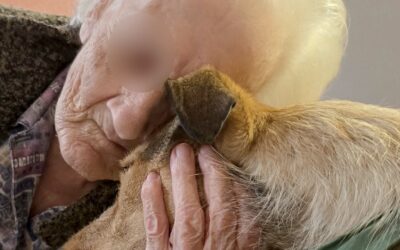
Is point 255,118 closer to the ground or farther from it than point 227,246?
farther from it

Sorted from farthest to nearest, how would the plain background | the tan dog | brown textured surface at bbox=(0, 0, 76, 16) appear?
brown textured surface at bbox=(0, 0, 76, 16) → the plain background → the tan dog

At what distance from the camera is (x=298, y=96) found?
1164 mm

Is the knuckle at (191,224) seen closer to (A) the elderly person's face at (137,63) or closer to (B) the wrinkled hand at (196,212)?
(B) the wrinkled hand at (196,212)

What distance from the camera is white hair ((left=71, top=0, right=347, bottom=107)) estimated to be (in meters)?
1.11

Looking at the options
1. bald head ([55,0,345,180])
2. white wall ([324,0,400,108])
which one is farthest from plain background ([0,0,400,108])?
bald head ([55,0,345,180])

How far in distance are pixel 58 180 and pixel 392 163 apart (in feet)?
2.14

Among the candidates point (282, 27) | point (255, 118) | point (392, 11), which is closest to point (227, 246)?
point (255, 118)

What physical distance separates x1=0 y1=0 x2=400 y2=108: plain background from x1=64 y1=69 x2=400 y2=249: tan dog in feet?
3.42

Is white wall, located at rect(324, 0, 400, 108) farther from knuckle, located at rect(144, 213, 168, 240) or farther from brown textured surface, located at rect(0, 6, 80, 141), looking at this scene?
knuckle, located at rect(144, 213, 168, 240)

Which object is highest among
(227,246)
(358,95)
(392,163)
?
(392,163)

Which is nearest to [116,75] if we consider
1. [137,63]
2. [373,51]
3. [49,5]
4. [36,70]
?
[137,63]

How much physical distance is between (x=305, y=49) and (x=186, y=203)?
1.58ft

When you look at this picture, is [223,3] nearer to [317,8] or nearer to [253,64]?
[253,64]

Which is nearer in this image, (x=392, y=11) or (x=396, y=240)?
(x=396, y=240)
